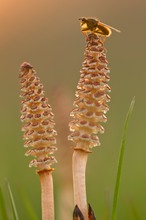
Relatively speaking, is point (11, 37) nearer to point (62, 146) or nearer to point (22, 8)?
point (22, 8)

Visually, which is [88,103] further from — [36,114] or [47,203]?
[47,203]

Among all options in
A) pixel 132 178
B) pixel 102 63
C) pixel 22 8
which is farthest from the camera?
pixel 22 8

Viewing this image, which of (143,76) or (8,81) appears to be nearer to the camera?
(143,76)

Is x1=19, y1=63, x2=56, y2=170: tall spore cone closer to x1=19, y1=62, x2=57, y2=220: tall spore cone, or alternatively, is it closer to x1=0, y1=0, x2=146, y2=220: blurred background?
x1=19, y1=62, x2=57, y2=220: tall spore cone

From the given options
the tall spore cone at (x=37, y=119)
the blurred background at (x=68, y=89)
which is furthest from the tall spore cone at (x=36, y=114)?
the blurred background at (x=68, y=89)

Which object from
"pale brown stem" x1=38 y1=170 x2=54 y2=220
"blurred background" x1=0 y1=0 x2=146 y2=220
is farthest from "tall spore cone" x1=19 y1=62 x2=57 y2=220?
"blurred background" x1=0 y1=0 x2=146 y2=220

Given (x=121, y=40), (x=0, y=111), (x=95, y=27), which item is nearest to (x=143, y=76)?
(x=0, y=111)

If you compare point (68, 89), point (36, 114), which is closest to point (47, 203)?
point (36, 114)

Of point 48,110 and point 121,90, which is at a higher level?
point 121,90
